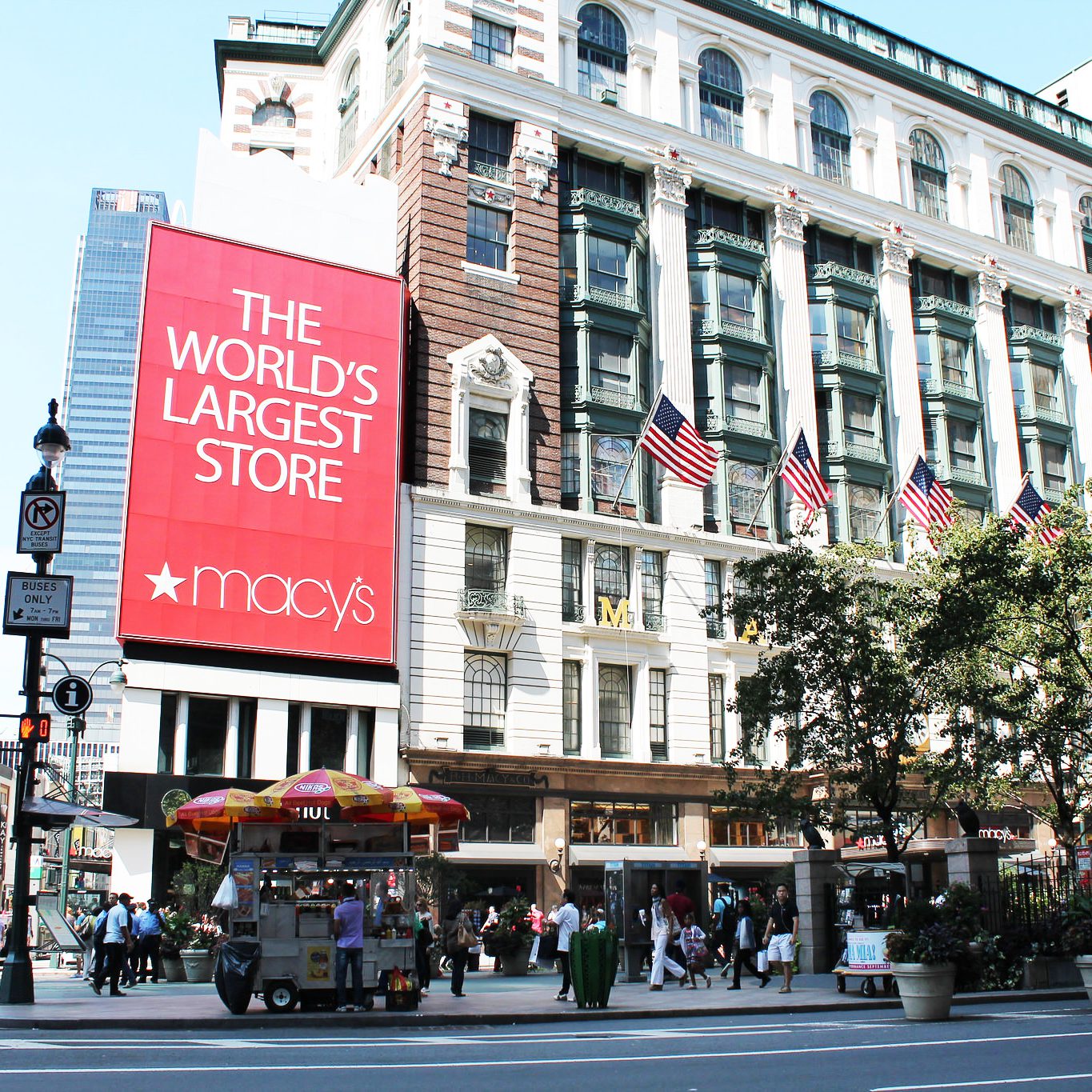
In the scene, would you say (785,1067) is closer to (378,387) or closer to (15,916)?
(15,916)

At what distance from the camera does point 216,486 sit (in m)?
37.8

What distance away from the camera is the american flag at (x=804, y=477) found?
41.9 meters

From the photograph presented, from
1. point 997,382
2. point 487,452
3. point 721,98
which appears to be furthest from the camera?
point 997,382

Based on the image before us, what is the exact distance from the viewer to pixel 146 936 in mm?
26609

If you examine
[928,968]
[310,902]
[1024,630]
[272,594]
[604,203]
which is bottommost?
[928,968]

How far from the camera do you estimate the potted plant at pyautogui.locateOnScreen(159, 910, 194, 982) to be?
1132 inches

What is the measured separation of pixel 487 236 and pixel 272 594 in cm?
1584

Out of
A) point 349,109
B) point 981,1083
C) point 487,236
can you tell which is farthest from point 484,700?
point 981,1083

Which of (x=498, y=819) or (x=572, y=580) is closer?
(x=498, y=819)

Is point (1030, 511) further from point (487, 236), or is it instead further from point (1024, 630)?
point (487, 236)

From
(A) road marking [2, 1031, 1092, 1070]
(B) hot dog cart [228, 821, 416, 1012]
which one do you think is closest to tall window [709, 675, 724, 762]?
(B) hot dog cart [228, 821, 416, 1012]

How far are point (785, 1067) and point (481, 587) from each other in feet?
98.2

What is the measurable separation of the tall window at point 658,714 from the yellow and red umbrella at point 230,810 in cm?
2354

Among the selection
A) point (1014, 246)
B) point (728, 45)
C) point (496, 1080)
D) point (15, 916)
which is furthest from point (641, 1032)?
point (1014, 246)
